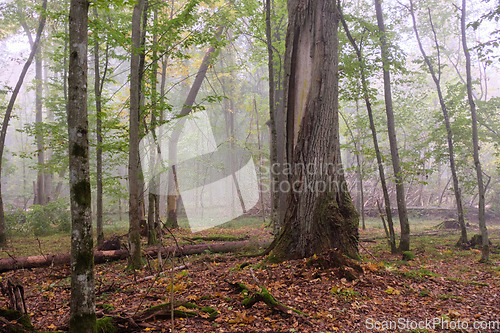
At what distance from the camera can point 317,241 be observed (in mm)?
5578

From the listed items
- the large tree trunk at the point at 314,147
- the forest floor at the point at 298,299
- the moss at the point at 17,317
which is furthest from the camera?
the large tree trunk at the point at 314,147

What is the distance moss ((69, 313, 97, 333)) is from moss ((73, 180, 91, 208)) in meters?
1.05

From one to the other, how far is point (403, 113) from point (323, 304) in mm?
14942

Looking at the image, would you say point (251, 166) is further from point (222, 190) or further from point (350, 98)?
point (350, 98)

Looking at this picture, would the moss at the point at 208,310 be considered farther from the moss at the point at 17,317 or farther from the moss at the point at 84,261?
the moss at the point at 17,317

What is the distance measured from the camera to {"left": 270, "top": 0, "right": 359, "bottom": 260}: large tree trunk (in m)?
5.65

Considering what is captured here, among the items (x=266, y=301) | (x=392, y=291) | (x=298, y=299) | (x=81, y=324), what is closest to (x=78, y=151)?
(x=81, y=324)

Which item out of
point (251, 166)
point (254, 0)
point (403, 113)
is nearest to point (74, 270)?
point (254, 0)

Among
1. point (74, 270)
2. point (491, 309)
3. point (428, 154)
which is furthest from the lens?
point (428, 154)

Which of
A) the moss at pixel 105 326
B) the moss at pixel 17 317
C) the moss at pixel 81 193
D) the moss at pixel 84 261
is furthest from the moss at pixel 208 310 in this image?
the moss at pixel 81 193

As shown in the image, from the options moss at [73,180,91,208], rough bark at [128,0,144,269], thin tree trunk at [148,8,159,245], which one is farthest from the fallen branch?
thin tree trunk at [148,8,159,245]

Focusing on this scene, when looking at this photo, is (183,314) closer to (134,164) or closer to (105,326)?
(105,326)

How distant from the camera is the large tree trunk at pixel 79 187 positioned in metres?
2.74

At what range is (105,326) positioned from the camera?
10.2 feet
